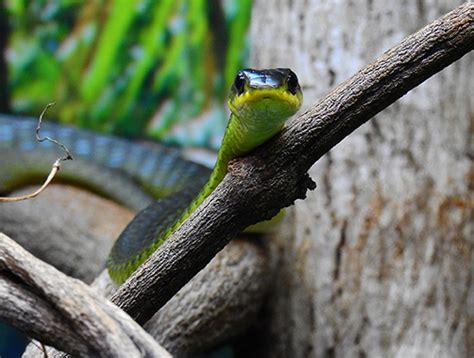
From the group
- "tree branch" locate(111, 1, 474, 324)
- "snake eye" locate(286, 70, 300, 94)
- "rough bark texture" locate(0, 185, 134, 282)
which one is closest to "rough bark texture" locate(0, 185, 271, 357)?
"rough bark texture" locate(0, 185, 134, 282)

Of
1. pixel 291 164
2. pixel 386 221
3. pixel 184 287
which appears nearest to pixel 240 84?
pixel 291 164

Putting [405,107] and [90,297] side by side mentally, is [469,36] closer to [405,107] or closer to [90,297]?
[90,297]

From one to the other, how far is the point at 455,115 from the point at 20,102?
1934 millimetres

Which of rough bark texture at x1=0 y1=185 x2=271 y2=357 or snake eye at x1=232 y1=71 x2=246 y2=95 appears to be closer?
snake eye at x1=232 y1=71 x2=246 y2=95

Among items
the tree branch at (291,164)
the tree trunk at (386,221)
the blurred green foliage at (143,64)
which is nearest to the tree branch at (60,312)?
the tree branch at (291,164)

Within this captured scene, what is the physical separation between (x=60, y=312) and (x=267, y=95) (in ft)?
1.97

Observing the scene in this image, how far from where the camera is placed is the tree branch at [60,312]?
108cm

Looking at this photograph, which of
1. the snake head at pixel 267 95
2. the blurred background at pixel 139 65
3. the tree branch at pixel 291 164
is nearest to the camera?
the tree branch at pixel 291 164

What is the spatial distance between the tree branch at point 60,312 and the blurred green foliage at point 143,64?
238 centimetres

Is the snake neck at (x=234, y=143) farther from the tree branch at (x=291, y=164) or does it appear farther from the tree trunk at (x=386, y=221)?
the tree trunk at (x=386, y=221)

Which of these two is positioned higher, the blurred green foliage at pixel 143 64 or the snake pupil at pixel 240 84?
the blurred green foliage at pixel 143 64

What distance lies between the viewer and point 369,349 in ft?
8.63

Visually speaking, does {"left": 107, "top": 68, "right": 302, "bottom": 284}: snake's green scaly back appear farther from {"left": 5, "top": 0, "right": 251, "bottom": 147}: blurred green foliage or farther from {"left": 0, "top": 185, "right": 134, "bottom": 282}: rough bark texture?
{"left": 5, "top": 0, "right": 251, "bottom": 147}: blurred green foliage

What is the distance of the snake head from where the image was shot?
1.47m
